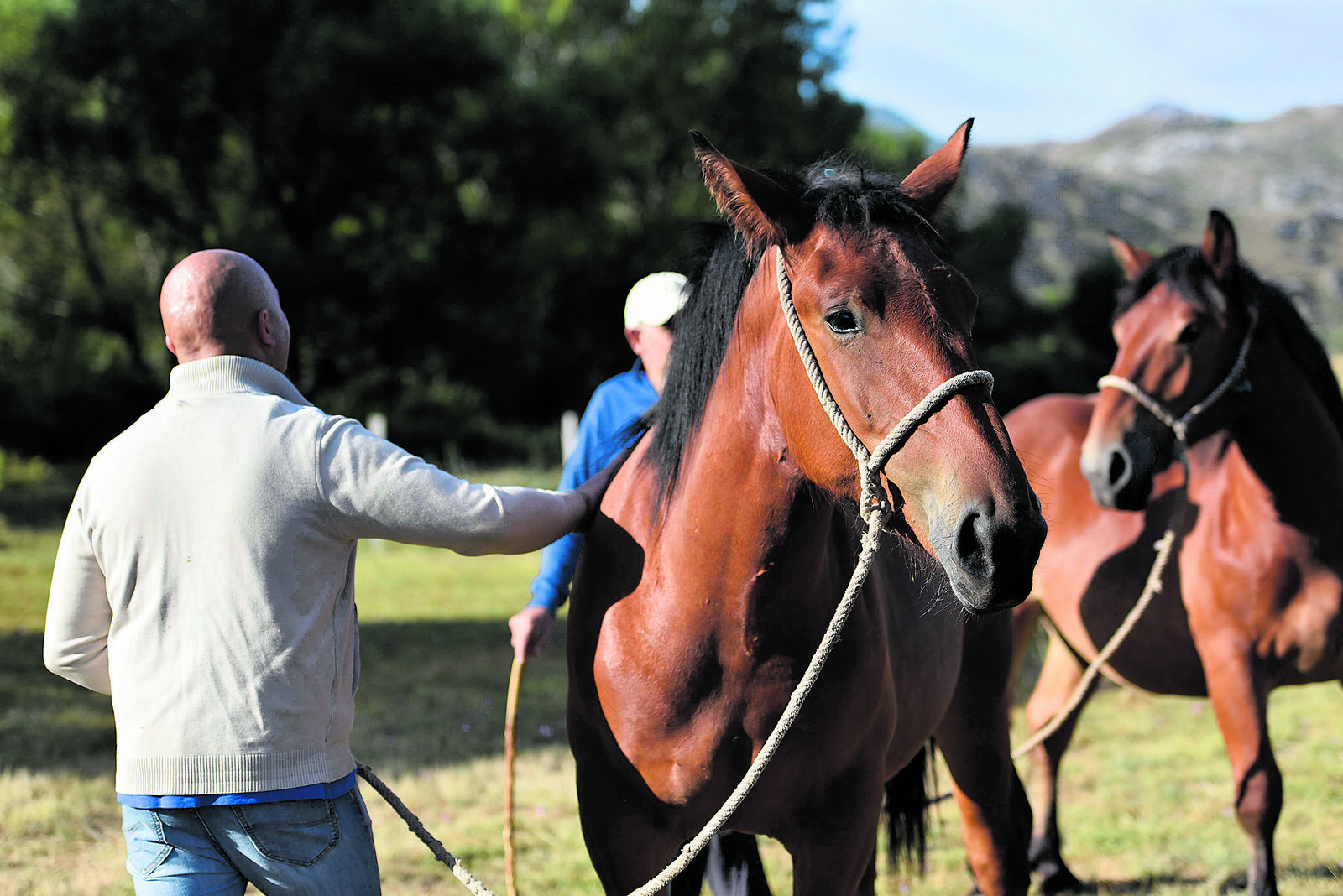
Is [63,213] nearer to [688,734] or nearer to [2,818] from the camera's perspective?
[2,818]

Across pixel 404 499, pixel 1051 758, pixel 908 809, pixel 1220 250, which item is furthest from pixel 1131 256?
pixel 404 499

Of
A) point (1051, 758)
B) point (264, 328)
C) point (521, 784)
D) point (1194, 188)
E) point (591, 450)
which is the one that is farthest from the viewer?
point (1194, 188)

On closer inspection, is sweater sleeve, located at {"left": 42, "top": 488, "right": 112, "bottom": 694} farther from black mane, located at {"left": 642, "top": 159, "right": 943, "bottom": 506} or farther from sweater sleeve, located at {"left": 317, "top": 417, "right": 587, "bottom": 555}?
black mane, located at {"left": 642, "top": 159, "right": 943, "bottom": 506}

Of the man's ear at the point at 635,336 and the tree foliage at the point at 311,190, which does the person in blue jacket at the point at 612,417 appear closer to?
the man's ear at the point at 635,336

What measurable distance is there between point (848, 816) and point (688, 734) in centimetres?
42

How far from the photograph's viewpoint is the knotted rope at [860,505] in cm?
159

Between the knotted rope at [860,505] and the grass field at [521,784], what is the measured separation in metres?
2.11

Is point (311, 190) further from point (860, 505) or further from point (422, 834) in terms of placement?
point (860, 505)

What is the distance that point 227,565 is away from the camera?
171cm

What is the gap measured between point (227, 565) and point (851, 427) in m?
1.08

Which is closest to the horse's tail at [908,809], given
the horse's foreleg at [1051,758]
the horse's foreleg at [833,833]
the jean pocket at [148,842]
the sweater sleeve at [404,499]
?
the horse's foreleg at [1051,758]

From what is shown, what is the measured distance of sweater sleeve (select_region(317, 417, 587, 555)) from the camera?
69.1 inches

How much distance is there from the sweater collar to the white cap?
4.31ft

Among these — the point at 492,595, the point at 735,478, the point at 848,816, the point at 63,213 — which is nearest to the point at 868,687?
the point at 848,816
